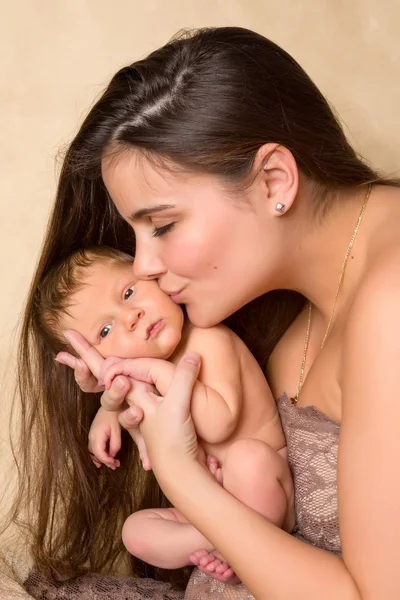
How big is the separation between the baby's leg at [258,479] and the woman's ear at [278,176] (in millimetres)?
489

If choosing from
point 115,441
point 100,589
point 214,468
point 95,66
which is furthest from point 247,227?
point 95,66

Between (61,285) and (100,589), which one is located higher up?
(61,285)

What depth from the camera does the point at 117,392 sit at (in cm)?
197

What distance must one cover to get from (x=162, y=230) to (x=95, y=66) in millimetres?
1057

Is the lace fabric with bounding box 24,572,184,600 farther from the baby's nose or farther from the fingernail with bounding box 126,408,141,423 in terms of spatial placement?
the baby's nose

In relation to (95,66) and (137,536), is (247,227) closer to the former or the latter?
(137,536)

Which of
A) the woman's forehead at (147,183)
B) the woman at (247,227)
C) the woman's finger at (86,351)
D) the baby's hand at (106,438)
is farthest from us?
the baby's hand at (106,438)

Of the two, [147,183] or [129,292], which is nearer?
[147,183]

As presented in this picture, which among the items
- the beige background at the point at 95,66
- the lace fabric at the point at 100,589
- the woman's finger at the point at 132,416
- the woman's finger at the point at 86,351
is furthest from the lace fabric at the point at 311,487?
the beige background at the point at 95,66

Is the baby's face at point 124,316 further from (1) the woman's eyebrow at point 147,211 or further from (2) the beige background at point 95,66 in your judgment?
(2) the beige background at point 95,66

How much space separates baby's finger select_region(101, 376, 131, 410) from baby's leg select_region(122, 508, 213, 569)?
10.6 inches

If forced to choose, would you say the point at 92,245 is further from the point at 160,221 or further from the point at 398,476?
the point at 398,476

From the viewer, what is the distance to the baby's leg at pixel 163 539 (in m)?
1.93

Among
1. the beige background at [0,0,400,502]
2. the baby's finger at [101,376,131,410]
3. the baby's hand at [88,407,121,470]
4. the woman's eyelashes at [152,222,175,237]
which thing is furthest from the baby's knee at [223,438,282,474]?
the beige background at [0,0,400,502]
